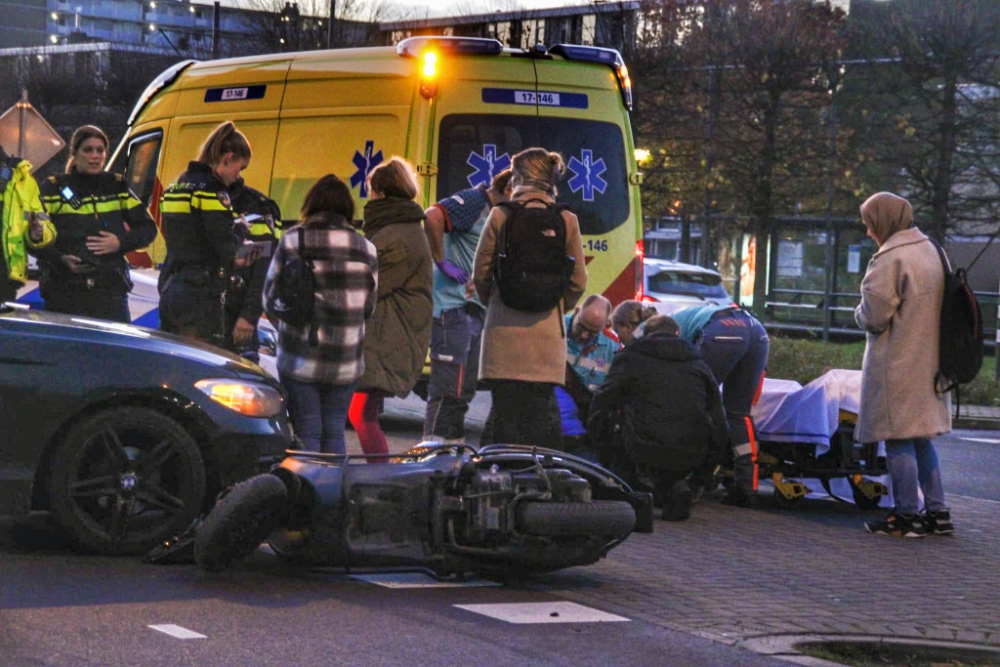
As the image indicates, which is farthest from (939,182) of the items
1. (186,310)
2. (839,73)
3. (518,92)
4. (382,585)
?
(382,585)

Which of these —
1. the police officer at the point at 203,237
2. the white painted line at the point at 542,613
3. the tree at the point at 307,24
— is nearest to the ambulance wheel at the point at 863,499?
the police officer at the point at 203,237

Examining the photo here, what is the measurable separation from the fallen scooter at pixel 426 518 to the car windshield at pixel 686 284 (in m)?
17.9

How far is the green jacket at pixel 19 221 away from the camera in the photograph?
31.9ft

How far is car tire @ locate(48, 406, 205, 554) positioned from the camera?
706 cm

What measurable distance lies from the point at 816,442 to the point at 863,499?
710 mm

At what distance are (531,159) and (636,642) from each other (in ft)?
11.0

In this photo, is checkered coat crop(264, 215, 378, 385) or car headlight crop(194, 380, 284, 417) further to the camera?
checkered coat crop(264, 215, 378, 385)

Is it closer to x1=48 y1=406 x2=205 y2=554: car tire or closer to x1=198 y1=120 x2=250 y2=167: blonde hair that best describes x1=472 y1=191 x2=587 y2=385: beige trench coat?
x1=198 y1=120 x2=250 y2=167: blonde hair

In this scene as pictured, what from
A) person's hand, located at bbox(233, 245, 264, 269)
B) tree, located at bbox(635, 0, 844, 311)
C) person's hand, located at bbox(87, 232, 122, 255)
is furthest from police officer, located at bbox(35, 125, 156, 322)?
tree, located at bbox(635, 0, 844, 311)

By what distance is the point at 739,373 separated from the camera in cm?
1010

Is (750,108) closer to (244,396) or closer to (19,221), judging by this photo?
(19,221)

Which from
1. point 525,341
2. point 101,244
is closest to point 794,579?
point 525,341

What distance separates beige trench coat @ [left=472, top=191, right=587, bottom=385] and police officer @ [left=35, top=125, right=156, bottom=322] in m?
2.24

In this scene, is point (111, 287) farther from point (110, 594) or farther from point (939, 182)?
point (939, 182)
